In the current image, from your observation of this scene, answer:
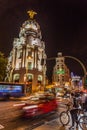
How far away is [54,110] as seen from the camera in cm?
1861

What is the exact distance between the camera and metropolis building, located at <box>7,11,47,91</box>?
285 ft

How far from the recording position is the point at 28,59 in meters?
86.2

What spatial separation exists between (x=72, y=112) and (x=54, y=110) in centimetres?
837

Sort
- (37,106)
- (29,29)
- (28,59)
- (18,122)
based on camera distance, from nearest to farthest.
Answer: (18,122)
(37,106)
(28,59)
(29,29)

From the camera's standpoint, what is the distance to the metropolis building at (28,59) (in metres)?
86.8

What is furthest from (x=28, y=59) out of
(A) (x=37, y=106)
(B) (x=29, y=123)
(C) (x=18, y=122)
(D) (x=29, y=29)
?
(B) (x=29, y=123)

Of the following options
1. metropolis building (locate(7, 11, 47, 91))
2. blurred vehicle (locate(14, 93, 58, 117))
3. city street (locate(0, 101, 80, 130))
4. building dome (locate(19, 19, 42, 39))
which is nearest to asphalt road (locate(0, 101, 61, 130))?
city street (locate(0, 101, 80, 130))

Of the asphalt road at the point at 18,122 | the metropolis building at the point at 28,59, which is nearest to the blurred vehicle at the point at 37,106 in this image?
the asphalt road at the point at 18,122

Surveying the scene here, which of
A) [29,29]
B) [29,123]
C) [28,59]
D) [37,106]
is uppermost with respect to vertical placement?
[29,29]

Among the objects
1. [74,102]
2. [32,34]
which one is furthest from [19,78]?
[74,102]

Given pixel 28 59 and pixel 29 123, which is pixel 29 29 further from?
pixel 29 123

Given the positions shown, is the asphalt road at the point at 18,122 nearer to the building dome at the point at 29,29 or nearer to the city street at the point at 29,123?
the city street at the point at 29,123

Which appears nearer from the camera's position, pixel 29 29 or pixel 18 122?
pixel 18 122

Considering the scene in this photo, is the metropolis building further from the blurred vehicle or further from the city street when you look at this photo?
the city street
